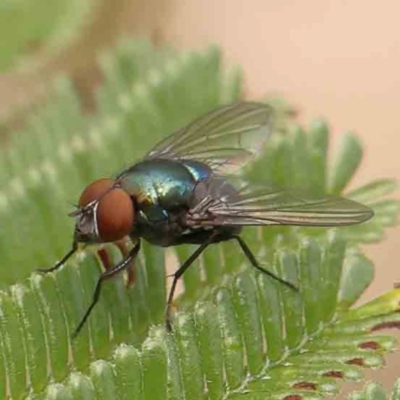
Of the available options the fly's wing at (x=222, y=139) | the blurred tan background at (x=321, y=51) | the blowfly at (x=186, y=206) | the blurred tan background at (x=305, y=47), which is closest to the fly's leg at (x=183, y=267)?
the blowfly at (x=186, y=206)

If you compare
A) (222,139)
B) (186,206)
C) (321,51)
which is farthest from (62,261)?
(321,51)

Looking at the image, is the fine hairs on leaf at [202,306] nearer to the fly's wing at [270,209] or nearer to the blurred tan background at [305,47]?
the fly's wing at [270,209]

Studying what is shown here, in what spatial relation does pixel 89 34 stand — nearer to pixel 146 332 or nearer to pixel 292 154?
pixel 292 154

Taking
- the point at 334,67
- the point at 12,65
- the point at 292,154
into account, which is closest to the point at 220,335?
the point at 292,154

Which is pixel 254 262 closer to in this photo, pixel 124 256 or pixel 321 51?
pixel 124 256

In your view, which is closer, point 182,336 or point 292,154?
point 182,336

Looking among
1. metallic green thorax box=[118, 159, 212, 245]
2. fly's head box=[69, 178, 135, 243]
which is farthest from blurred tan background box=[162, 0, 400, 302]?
fly's head box=[69, 178, 135, 243]

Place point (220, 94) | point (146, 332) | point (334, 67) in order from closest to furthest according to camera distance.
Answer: point (146, 332)
point (220, 94)
point (334, 67)
